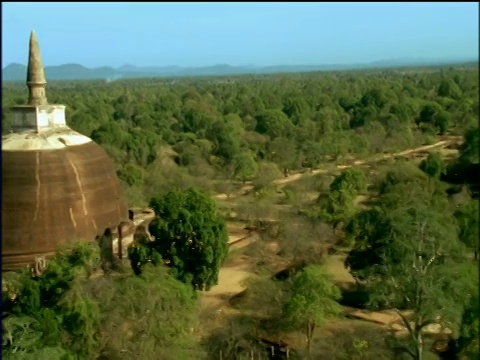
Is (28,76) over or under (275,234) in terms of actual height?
over

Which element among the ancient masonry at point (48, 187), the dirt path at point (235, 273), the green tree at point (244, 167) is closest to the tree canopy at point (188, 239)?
the dirt path at point (235, 273)

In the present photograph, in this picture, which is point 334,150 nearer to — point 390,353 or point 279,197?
point 279,197

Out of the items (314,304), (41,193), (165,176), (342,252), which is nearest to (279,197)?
(165,176)

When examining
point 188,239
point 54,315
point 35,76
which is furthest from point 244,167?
point 54,315

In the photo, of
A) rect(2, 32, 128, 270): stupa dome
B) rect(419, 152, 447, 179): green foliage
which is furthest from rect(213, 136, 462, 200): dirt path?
rect(2, 32, 128, 270): stupa dome

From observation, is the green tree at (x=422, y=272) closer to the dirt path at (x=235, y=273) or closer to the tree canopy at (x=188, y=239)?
the tree canopy at (x=188, y=239)

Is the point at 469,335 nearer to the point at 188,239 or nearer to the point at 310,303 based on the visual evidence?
the point at 310,303
